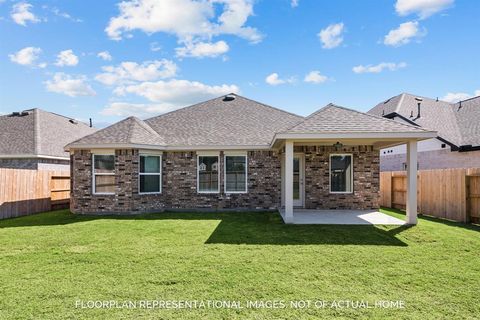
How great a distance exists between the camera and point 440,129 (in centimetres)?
1625

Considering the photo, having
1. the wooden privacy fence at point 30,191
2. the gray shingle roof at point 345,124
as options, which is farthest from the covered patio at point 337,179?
the wooden privacy fence at point 30,191

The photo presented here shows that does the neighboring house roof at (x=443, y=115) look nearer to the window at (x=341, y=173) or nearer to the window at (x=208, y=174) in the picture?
the window at (x=341, y=173)

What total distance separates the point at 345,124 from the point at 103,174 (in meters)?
9.00

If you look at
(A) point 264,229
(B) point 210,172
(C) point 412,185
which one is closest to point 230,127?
(B) point 210,172

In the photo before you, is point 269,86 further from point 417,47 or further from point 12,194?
point 12,194

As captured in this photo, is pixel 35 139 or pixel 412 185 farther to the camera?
pixel 35 139

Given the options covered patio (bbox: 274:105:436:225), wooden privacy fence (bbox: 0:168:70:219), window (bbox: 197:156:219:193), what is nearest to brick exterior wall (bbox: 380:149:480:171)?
covered patio (bbox: 274:105:436:225)

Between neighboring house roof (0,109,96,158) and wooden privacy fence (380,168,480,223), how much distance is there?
59.1ft

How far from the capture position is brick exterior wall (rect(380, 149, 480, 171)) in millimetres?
13859

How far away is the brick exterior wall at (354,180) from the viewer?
11.3 meters

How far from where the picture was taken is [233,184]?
1164cm

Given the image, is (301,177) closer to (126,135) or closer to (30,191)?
(126,135)

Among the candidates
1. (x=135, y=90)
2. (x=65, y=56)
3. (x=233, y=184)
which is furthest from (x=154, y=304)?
(x=135, y=90)

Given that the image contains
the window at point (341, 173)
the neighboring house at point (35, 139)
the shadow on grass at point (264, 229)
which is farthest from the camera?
the neighboring house at point (35, 139)
